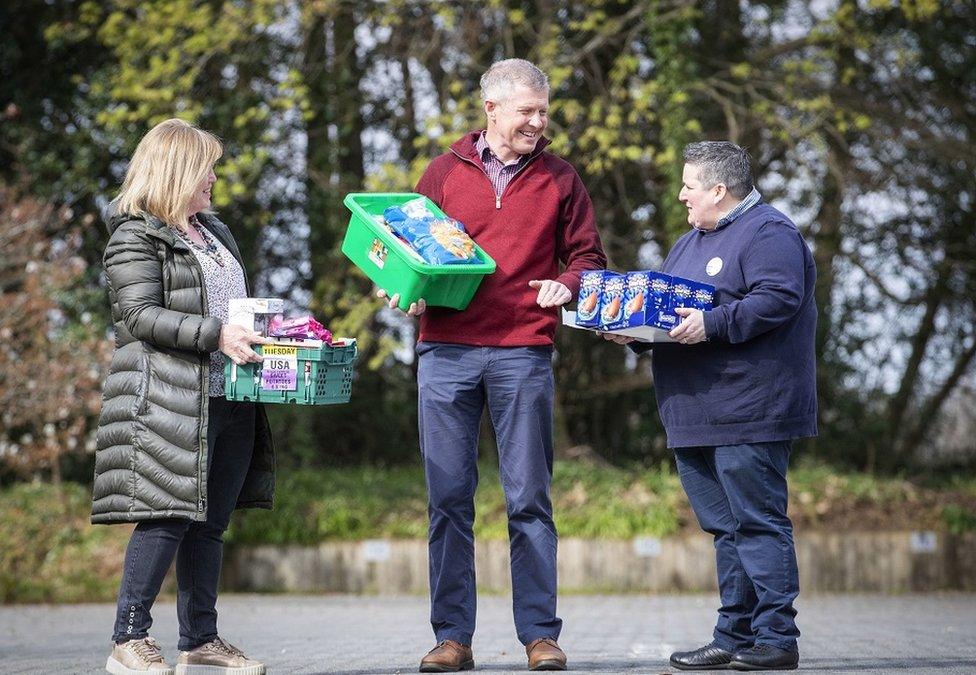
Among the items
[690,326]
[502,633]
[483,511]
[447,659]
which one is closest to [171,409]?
[447,659]

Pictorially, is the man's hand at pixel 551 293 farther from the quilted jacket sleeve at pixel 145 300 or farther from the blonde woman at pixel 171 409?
the quilted jacket sleeve at pixel 145 300

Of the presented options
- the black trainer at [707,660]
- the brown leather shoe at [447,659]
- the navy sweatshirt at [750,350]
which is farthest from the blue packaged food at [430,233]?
the black trainer at [707,660]

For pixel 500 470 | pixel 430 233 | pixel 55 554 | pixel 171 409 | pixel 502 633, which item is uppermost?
pixel 430 233

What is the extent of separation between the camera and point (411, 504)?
11.8 metres

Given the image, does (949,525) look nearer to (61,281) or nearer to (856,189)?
(856,189)

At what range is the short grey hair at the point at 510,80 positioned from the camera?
17.1 ft

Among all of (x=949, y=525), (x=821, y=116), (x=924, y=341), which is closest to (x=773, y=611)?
(x=949, y=525)

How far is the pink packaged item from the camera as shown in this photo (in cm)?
484

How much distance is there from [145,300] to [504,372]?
133 cm

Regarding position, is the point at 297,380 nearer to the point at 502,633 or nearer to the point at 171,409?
the point at 171,409

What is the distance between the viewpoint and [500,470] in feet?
17.1

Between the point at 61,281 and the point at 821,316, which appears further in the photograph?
the point at 821,316

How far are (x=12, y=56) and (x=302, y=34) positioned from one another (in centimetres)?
315

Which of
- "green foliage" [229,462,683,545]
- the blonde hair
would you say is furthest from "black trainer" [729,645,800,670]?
"green foliage" [229,462,683,545]
